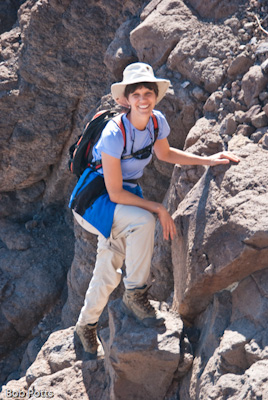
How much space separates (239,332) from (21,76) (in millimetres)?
5547

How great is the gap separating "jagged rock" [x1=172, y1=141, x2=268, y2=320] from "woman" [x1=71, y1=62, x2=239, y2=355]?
18cm

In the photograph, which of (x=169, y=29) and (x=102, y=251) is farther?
(x=169, y=29)

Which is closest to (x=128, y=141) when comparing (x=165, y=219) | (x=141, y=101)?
(x=141, y=101)

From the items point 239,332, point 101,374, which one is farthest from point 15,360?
point 239,332

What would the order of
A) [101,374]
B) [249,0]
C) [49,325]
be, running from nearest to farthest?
[101,374] < [249,0] < [49,325]

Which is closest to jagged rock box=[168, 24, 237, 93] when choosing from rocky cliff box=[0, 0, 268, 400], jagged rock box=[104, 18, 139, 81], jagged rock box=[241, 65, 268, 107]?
rocky cliff box=[0, 0, 268, 400]

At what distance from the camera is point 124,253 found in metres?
4.25

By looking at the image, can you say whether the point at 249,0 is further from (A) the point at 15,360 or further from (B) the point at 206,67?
(A) the point at 15,360

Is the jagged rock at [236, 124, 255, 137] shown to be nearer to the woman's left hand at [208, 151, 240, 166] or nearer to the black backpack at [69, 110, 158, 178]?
the woman's left hand at [208, 151, 240, 166]

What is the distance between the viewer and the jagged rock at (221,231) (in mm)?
3590

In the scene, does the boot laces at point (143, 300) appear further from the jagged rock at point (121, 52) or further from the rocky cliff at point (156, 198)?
the jagged rock at point (121, 52)

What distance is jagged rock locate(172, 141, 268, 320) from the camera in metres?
3.59

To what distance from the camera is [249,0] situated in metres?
5.11

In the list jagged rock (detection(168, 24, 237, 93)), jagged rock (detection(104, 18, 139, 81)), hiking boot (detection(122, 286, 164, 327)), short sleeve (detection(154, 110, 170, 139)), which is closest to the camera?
hiking boot (detection(122, 286, 164, 327))
